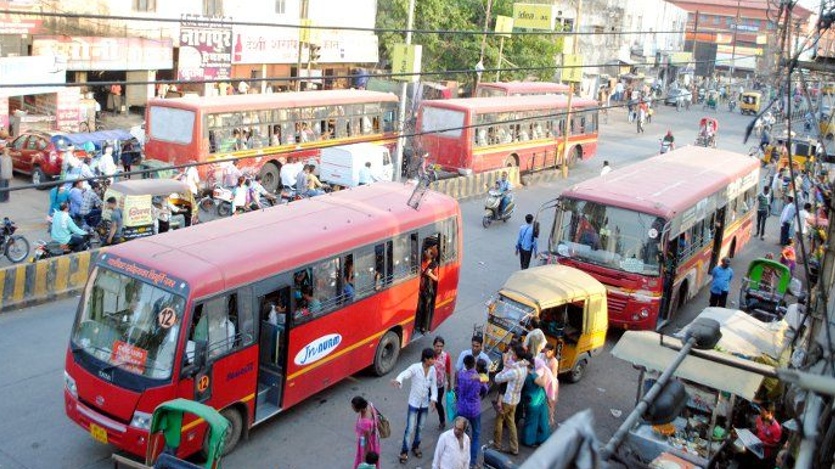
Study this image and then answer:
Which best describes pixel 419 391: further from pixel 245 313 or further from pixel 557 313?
pixel 557 313

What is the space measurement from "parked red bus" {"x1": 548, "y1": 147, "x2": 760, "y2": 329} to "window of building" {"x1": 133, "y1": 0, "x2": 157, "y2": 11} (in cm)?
2001

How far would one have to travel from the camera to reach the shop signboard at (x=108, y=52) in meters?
26.8

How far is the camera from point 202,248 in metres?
10.4

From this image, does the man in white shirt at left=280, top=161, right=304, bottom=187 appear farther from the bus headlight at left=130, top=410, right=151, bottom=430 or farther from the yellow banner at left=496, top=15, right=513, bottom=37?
the bus headlight at left=130, top=410, right=151, bottom=430

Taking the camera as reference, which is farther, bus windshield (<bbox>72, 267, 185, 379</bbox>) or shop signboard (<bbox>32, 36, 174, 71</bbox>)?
shop signboard (<bbox>32, 36, 174, 71</bbox>)

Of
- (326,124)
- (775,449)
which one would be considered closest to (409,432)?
(775,449)

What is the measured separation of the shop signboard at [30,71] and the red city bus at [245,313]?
14.9 metres

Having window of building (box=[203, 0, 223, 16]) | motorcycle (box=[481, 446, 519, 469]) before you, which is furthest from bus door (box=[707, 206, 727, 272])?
window of building (box=[203, 0, 223, 16])

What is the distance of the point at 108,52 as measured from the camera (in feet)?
94.3

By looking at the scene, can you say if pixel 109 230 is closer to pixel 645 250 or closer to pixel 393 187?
pixel 393 187

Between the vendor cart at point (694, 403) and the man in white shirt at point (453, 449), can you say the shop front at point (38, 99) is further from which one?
the vendor cart at point (694, 403)

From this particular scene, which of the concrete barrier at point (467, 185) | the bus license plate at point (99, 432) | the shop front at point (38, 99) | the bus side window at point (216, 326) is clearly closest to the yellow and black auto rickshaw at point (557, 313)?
the bus side window at point (216, 326)

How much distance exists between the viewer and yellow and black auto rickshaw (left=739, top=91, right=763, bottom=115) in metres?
59.6

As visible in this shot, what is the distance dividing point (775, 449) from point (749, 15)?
81668mm
